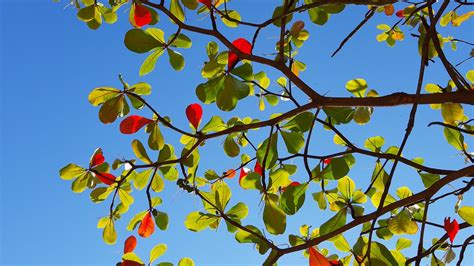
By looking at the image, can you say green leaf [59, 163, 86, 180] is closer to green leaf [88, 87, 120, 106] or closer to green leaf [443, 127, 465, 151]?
green leaf [88, 87, 120, 106]

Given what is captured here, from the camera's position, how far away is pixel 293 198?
3.35 feet

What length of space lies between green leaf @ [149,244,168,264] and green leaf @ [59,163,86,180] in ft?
0.88

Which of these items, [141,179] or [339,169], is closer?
[339,169]

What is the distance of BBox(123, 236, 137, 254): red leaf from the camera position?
1.23 metres

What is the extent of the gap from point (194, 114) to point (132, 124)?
0.15m

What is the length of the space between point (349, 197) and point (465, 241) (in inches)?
10.1

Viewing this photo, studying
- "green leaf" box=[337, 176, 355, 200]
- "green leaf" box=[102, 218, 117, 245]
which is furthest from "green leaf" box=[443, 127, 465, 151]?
"green leaf" box=[102, 218, 117, 245]

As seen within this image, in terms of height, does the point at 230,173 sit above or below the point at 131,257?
above

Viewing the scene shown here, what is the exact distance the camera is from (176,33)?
3.58 feet

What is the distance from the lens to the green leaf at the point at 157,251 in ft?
3.89

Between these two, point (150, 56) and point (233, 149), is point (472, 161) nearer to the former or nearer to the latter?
point (233, 149)

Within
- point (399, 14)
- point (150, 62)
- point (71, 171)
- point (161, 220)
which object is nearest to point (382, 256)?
point (161, 220)

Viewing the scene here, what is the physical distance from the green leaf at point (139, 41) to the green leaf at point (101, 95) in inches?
5.5

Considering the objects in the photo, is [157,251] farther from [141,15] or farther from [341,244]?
[141,15]
